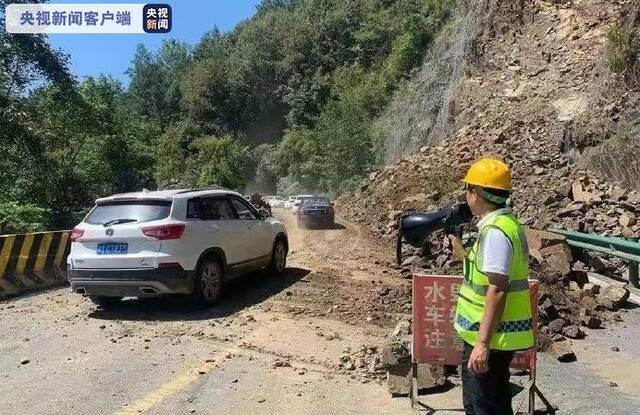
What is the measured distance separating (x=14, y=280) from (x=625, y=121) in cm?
1493

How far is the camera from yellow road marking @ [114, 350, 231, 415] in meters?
5.05

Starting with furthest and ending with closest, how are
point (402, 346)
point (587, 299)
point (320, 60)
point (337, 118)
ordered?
1. point (320, 60)
2. point (337, 118)
3. point (587, 299)
4. point (402, 346)

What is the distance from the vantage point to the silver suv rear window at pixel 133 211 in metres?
8.43

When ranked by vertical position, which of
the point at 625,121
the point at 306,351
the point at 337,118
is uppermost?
the point at 337,118

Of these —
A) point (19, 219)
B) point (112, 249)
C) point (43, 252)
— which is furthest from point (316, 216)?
point (112, 249)

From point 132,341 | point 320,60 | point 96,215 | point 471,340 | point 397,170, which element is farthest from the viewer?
point 320,60

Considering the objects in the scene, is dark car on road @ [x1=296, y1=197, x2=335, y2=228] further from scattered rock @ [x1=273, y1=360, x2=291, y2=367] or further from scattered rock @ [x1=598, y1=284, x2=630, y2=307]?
scattered rock @ [x1=273, y1=360, x2=291, y2=367]

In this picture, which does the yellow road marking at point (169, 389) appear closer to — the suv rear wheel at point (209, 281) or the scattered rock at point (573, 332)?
the suv rear wheel at point (209, 281)

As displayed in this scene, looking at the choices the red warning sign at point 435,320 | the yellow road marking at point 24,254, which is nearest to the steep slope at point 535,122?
the red warning sign at point 435,320

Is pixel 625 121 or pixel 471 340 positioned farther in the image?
pixel 625 121

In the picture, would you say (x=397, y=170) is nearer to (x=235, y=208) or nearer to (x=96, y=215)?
(x=235, y=208)

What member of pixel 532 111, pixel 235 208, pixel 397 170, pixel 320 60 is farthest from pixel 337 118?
pixel 235 208

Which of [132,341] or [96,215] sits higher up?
[96,215]

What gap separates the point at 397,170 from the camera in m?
26.1
